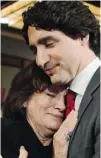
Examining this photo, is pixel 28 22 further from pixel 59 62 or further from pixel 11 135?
pixel 11 135

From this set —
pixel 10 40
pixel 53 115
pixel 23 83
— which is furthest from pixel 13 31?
pixel 53 115

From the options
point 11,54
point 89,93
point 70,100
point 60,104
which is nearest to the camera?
point 89,93

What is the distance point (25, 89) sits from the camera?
72.8 inches

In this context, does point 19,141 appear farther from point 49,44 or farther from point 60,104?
point 49,44

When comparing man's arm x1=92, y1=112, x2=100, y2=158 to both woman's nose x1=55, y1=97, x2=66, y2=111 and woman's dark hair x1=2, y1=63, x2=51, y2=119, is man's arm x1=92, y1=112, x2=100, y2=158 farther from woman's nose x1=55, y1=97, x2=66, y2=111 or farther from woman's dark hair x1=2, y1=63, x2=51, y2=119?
woman's dark hair x1=2, y1=63, x2=51, y2=119

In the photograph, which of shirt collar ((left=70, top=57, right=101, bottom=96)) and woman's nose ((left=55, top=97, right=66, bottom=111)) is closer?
shirt collar ((left=70, top=57, right=101, bottom=96))

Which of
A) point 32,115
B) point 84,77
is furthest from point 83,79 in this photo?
Result: point 32,115

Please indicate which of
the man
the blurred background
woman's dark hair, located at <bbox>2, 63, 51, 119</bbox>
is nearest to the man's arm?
the man

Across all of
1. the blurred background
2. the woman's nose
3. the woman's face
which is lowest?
the blurred background

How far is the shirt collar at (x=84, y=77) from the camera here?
1.43 meters

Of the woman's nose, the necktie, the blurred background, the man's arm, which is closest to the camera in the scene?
the man's arm

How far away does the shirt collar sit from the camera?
4.69 feet

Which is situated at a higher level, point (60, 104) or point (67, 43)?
point (67, 43)

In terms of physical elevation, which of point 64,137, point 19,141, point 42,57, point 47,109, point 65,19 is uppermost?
point 65,19
